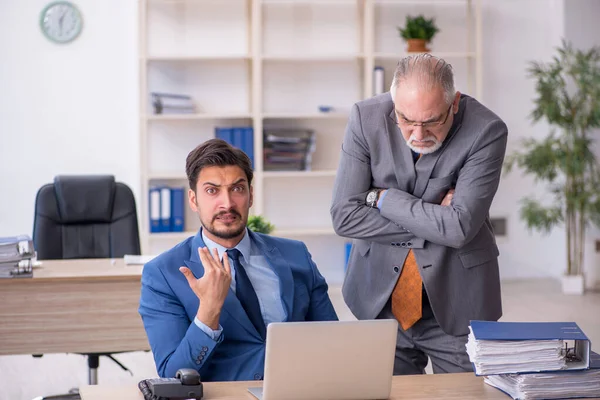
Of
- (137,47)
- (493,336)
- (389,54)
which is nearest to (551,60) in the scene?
(389,54)

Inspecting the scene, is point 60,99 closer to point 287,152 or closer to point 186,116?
point 186,116

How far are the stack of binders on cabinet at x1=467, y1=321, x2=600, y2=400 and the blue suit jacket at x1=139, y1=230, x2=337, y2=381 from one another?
0.60 meters

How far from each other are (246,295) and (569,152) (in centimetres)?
471

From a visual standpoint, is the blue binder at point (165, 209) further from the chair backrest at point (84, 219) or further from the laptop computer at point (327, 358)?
the laptop computer at point (327, 358)

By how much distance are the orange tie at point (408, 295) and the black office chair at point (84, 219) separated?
2090mm

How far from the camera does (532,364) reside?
2006mm

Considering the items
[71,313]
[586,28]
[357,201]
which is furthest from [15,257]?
[586,28]

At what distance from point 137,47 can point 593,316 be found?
389cm

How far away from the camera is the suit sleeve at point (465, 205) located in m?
2.40

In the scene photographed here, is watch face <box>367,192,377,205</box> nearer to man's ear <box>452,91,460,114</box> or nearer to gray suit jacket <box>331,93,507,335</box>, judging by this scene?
gray suit jacket <box>331,93,507,335</box>

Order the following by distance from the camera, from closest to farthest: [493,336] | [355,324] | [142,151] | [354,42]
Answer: [355,324], [493,336], [142,151], [354,42]

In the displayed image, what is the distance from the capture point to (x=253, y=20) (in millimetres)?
6543

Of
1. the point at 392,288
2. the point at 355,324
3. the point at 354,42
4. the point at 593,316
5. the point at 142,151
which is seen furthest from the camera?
the point at 354,42

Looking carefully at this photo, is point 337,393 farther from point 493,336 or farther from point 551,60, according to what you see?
point 551,60
